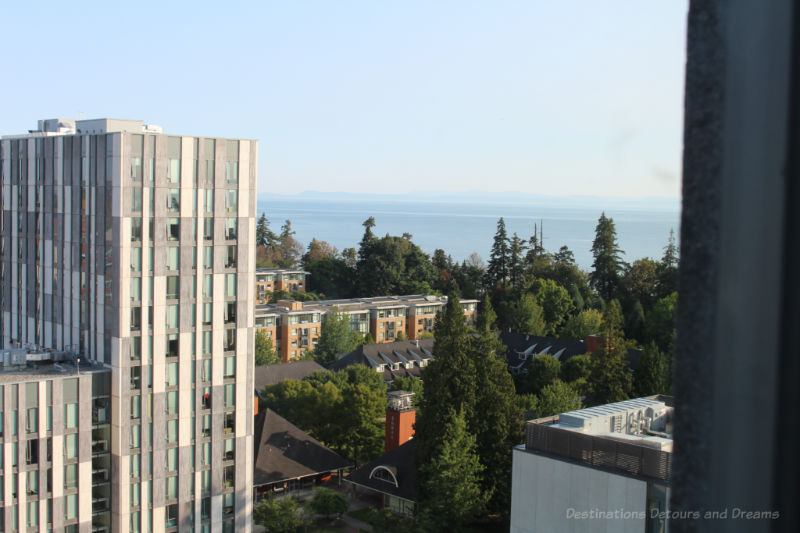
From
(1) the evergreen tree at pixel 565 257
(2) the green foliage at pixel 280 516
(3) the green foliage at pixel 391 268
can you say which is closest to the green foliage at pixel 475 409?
(2) the green foliage at pixel 280 516

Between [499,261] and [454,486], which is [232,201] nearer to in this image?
[454,486]

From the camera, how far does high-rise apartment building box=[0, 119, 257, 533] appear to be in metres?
19.3

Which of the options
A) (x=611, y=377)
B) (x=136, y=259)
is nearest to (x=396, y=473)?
(x=611, y=377)

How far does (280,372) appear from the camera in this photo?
41531mm

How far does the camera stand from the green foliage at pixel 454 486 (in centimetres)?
2505

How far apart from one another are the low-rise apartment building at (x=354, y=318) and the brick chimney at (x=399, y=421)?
1945 cm

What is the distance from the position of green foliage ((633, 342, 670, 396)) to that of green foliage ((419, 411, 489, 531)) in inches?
401

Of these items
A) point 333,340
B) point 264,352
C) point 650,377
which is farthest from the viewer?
point 333,340

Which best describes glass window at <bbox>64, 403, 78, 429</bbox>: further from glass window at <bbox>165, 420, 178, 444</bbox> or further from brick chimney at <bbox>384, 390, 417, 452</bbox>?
brick chimney at <bbox>384, 390, 417, 452</bbox>

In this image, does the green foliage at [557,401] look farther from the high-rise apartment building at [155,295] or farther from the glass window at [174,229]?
the glass window at [174,229]

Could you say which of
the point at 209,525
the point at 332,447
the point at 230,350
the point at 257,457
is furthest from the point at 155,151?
the point at 332,447

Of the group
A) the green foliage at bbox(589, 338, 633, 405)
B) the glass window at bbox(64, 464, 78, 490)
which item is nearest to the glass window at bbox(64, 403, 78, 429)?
the glass window at bbox(64, 464, 78, 490)

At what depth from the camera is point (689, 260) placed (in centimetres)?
104

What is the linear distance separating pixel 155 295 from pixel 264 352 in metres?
26.4
